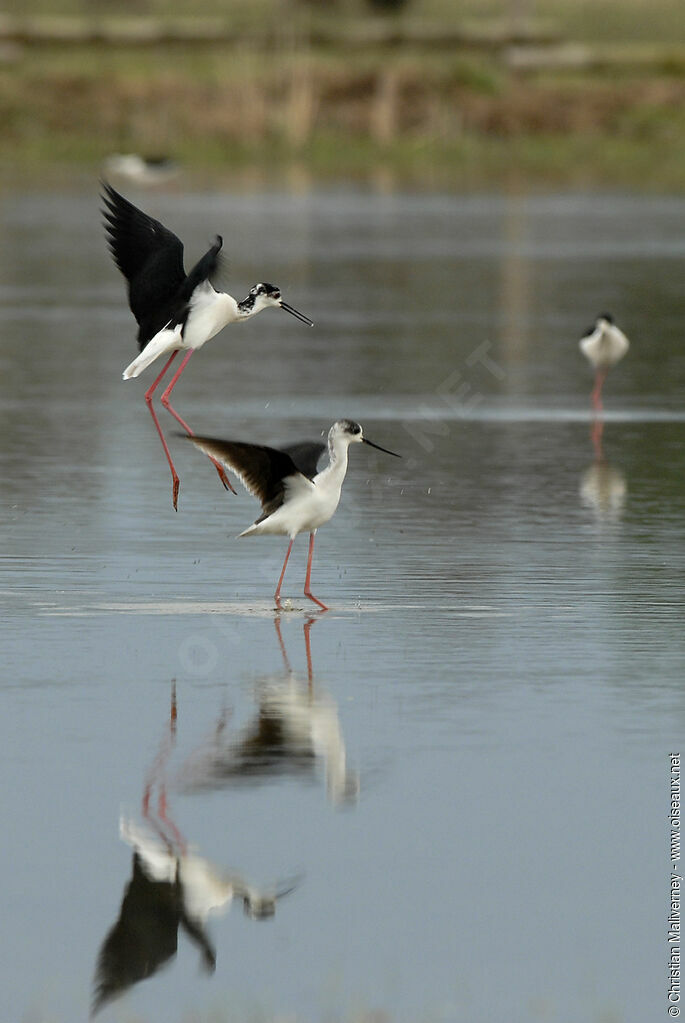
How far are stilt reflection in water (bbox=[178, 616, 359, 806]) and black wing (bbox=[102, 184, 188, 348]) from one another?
3.94 metres

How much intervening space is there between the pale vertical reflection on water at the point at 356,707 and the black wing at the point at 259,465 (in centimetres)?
52

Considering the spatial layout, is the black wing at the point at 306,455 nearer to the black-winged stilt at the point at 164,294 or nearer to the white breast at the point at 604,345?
the black-winged stilt at the point at 164,294

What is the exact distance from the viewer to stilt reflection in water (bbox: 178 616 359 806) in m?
7.50

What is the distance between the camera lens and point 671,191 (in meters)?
48.6

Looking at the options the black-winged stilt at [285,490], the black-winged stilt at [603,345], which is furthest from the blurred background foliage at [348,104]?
the black-winged stilt at [285,490]

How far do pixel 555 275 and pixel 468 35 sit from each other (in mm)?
36926

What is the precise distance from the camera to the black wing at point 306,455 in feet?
34.0

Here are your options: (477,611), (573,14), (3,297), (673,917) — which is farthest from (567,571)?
(573,14)

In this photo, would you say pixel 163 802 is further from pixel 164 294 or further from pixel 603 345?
pixel 603 345

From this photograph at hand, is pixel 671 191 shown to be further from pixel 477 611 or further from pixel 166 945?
pixel 166 945

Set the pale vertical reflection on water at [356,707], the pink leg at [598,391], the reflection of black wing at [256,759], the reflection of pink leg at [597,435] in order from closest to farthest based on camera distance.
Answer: the pale vertical reflection on water at [356,707]
the reflection of black wing at [256,759]
the reflection of pink leg at [597,435]
the pink leg at [598,391]

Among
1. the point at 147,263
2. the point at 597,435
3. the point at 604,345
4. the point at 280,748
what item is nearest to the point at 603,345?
the point at 604,345

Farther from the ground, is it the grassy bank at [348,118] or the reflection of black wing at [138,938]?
the grassy bank at [348,118]

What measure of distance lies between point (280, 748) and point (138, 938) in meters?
1.82
